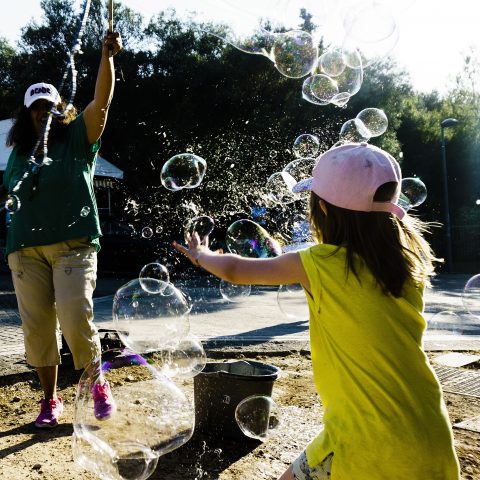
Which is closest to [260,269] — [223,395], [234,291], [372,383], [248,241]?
[372,383]

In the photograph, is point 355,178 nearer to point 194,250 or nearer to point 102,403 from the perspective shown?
point 194,250

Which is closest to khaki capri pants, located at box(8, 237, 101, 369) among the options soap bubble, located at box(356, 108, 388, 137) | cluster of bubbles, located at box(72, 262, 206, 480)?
cluster of bubbles, located at box(72, 262, 206, 480)

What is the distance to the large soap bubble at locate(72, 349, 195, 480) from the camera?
2354 millimetres

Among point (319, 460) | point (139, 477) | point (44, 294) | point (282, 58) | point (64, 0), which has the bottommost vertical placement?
point (139, 477)

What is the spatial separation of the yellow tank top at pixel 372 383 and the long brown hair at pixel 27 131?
78.8 inches

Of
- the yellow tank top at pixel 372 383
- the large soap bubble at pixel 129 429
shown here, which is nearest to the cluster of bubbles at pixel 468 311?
the large soap bubble at pixel 129 429

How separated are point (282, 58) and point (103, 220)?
12836 mm

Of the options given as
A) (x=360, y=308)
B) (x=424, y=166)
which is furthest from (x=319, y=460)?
(x=424, y=166)

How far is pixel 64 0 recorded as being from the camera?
20234 millimetres

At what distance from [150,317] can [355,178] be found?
7.10 feet

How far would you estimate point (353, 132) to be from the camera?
5.71 m

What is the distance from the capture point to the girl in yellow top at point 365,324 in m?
1.49

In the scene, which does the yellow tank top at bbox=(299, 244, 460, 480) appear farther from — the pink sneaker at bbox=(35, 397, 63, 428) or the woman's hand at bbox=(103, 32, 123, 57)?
the pink sneaker at bbox=(35, 397, 63, 428)

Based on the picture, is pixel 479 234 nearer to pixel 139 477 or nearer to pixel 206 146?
pixel 206 146
